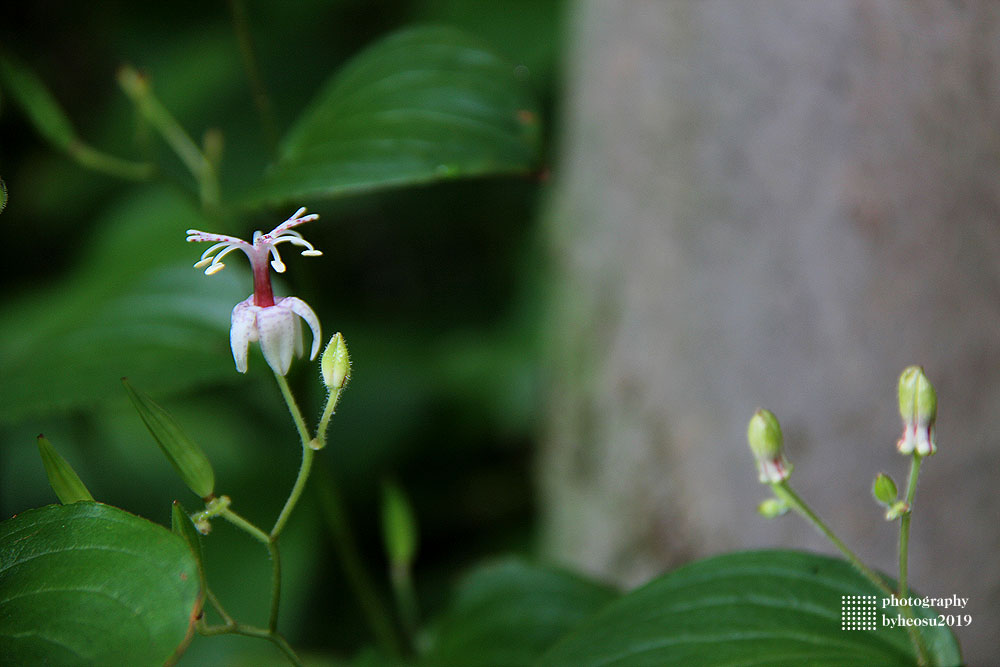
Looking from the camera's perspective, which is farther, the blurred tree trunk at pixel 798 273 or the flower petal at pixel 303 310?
the blurred tree trunk at pixel 798 273

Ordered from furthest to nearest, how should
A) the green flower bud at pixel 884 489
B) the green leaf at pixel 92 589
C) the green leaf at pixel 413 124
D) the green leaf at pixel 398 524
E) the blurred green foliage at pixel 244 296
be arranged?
the blurred green foliage at pixel 244 296, the green leaf at pixel 398 524, the green leaf at pixel 413 124, the green flower bud at pixel 884 489, the green leaf at pixel 92 589

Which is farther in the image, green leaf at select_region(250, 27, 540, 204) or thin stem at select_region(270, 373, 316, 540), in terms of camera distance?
green leaf at select_region(250, 27, 540, 204)

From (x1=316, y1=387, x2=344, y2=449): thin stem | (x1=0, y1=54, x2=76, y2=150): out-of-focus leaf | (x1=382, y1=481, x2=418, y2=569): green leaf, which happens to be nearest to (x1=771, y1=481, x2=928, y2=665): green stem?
(x1=316, y1=387, x2=344, y2=449): thin stem

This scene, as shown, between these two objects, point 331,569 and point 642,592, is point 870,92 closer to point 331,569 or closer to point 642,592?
point 642,592

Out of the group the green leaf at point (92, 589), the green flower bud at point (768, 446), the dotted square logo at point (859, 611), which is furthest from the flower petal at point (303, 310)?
the dotted square logo at point (859, 611)

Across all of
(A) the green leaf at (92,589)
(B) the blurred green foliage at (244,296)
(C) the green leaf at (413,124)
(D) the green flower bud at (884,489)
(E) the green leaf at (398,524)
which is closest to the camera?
(A) the green leaf at (92,589)

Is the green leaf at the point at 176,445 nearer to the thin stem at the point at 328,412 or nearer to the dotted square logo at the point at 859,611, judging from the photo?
the thin stem at the point at 328,412

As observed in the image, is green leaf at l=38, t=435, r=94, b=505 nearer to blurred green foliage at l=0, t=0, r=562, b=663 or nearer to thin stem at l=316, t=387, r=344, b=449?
thin stem at l=316, t=387, r=344, b=449
